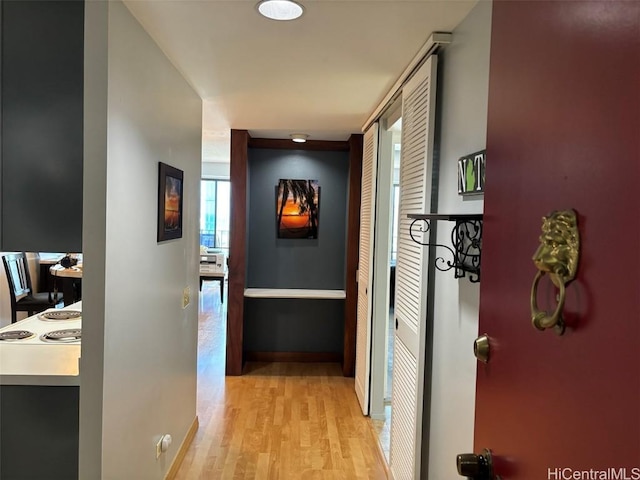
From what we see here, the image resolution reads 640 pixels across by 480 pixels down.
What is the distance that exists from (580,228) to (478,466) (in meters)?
0.55

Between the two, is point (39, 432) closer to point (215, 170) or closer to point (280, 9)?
point (280, 9)

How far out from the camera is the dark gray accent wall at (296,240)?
4711mm

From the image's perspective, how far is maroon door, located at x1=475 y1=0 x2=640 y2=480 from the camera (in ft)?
1.92

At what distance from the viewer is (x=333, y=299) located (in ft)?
15.3

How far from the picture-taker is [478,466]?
0.95 m

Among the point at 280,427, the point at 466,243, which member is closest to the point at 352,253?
the point at 280,427

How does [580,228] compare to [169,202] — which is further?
[169,202]

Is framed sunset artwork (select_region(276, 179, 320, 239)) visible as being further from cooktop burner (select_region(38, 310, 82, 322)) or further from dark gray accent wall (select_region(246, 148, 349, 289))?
cooktop burner (select_region(38, 310, 82, 322))

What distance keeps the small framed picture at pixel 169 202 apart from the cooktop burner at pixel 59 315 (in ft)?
2.43

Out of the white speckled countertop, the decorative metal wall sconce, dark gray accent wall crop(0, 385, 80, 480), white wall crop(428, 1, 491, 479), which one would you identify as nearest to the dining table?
the white speckled countertop

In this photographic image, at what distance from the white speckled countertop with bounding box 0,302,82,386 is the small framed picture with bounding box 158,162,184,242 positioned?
641mm

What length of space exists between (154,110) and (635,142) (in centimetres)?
196

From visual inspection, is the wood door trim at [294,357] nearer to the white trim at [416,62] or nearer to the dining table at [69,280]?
the dining table at [69,280]

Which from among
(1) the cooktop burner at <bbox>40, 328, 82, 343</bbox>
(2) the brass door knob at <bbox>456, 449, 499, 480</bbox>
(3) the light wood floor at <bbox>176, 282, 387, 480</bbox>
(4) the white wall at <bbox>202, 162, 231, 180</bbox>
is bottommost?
(3) the light wood floor at <bbox>176, 282, 387, 480</bbox>
